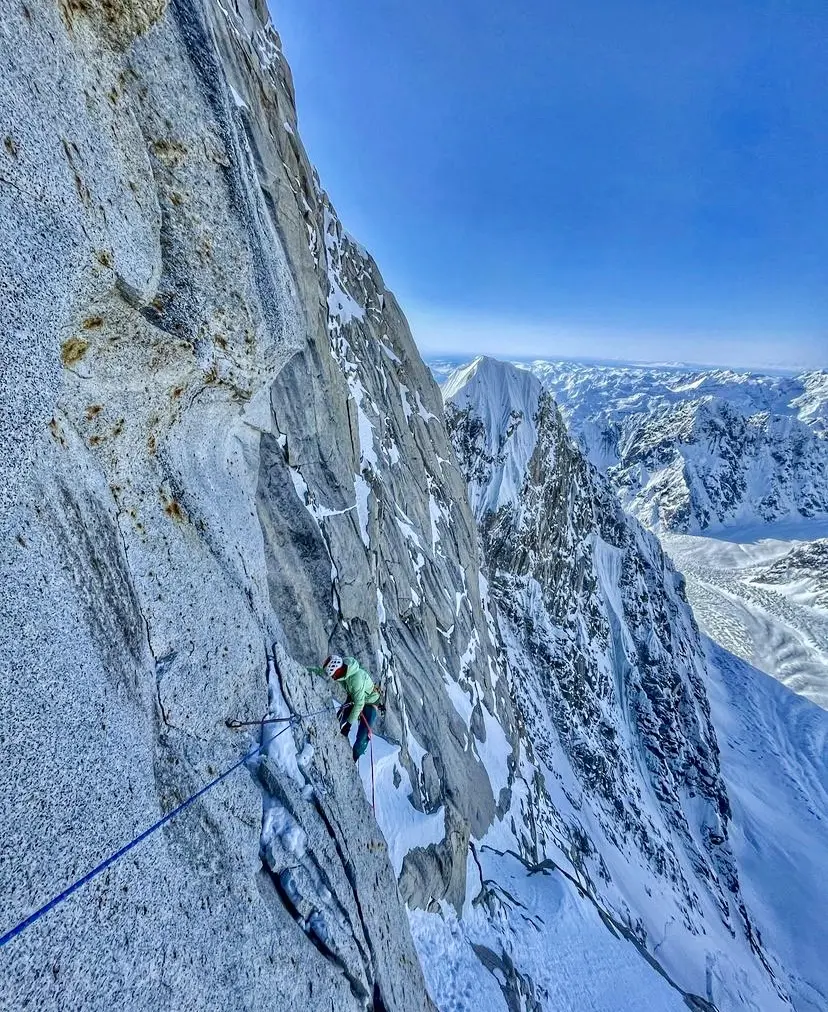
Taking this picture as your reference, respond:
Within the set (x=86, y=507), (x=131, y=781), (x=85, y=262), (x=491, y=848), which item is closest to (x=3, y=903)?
(x=131, y=781)

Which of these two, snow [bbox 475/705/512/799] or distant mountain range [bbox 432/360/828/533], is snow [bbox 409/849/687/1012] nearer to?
snow [bbox 475/705/512/799]

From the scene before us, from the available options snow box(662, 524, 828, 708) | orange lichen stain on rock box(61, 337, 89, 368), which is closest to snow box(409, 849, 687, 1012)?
orange lichen stain on rock box(61, 337, 89, 368)

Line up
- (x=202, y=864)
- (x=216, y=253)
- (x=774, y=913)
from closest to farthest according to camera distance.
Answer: (x=202, y=864) → (x=216, y=253) → (x=774, y=913)

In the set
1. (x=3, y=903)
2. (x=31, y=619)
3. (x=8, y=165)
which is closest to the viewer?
(x=3, y=903)

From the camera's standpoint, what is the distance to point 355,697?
7914 millimetres

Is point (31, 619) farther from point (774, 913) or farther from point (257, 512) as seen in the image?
point (774, 913)

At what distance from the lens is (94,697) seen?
387 cm

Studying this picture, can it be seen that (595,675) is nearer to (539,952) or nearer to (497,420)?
(497,420)

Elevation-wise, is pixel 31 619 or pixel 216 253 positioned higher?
pixel 216 253

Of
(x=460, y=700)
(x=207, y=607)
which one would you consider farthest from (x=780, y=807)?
(x=207, y=607)

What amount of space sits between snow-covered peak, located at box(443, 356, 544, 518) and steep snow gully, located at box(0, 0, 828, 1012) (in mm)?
24535

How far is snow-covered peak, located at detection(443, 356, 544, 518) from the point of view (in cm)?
4082

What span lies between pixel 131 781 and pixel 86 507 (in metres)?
2.54

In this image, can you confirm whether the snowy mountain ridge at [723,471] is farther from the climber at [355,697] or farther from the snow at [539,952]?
the climber at [355,697]
